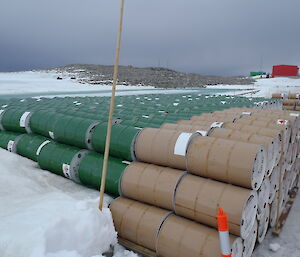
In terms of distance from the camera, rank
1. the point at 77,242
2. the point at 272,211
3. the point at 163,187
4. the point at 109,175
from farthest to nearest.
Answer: the point at 272,211
the point at 109,175
the point at 163,187
the point at 77,242

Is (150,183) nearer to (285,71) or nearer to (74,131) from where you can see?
(74,131)

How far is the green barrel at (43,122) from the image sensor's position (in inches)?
325

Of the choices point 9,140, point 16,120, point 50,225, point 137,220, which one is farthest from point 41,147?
point 50,225

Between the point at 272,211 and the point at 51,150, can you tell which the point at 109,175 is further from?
the point at 272,211

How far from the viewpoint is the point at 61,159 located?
7.23 meters

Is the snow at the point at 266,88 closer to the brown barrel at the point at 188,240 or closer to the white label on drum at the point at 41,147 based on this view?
the white label on drum at the point at 41,147

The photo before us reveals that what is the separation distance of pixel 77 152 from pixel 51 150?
1032 mm

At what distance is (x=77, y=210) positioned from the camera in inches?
182

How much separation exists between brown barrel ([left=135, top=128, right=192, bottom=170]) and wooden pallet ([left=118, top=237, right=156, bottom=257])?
166 cm

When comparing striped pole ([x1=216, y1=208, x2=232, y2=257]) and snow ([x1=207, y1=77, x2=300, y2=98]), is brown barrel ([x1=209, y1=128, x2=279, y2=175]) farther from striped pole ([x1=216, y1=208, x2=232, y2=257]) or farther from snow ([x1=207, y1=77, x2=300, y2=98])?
snow ([x1=207, y1=77, x2=300, y2=98])

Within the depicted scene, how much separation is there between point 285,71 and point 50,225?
109 m

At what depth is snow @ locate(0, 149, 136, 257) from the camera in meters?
3.88

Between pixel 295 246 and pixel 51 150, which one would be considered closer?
pixel 295 246

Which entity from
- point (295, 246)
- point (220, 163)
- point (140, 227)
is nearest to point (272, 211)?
point (295, 246)
